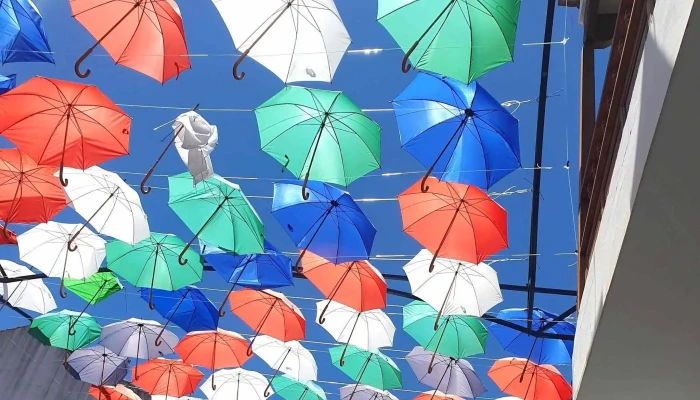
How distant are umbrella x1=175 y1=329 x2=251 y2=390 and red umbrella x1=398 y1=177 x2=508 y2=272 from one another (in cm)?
411

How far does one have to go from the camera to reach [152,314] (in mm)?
10523

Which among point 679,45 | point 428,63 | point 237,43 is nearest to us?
point 679,45

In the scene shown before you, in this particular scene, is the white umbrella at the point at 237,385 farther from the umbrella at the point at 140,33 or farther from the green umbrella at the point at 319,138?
the umbrella at the point at 140,33

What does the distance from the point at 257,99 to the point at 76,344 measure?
5069mm

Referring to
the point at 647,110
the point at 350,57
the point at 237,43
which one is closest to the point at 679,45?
the point at 647,110

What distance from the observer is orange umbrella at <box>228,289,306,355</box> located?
8.26m

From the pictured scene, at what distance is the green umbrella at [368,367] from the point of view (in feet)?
29.7

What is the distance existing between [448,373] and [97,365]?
Answer: 19.3 feet

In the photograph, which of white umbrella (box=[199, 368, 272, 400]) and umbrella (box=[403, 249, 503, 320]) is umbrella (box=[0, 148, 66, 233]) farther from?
white umbrella (box=[199, 368, 272, 400])

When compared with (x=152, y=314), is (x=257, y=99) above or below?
above

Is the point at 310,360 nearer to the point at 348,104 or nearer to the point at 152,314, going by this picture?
the point at 152,314

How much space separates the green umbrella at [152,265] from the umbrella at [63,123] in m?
2.00

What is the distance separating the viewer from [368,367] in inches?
361

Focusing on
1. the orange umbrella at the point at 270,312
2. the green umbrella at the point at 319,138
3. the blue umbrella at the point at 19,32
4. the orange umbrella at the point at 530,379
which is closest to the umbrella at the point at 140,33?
the blue umbrella at the point at 19,32
